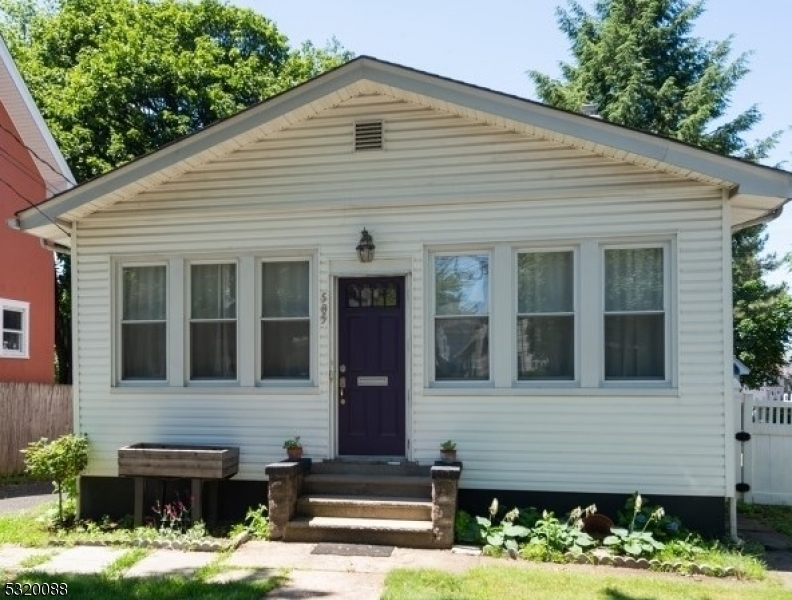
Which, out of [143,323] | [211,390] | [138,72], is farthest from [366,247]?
[138,72]

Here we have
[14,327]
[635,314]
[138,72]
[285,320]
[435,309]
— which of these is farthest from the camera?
[138,72]

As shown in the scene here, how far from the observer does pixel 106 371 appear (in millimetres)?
8336

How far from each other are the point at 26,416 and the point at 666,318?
1191 centimetres

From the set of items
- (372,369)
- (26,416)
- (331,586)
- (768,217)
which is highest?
(768,217)

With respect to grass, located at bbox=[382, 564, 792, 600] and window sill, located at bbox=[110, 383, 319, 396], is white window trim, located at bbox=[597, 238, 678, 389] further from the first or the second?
window sill, located at bbox=[110, 383, 319, 396]

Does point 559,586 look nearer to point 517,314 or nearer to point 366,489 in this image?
point 366,489

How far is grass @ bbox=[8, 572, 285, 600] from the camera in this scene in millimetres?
5234

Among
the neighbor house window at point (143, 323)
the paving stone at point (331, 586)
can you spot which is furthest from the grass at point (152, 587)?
the neighbor house window at point (143, 323)

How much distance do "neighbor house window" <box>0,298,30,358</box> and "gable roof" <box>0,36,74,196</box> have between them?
317cm

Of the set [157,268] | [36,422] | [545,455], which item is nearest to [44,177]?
[36,422]

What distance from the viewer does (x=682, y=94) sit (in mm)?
19203

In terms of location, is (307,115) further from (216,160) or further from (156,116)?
(156,116)

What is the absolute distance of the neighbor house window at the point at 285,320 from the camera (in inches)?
317

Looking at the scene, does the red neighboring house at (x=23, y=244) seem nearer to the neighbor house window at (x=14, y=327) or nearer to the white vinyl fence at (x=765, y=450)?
the neighbor house window at (x=14, y=327)
